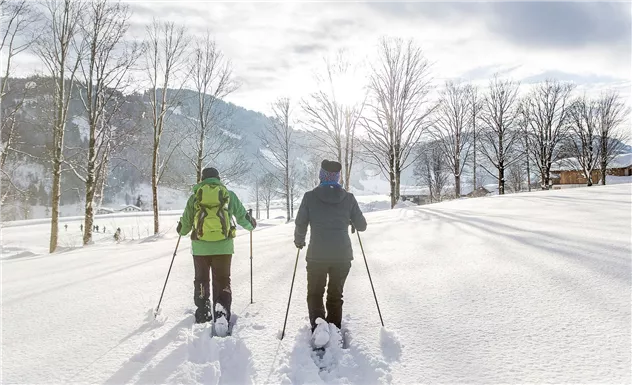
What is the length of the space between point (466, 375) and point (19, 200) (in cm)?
10552

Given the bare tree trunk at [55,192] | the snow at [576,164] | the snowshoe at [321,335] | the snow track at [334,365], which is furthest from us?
the snow at [576,164]

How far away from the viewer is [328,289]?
3.85 meters

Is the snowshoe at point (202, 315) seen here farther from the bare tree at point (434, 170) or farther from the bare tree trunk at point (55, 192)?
the bare tree at point (434, 170)

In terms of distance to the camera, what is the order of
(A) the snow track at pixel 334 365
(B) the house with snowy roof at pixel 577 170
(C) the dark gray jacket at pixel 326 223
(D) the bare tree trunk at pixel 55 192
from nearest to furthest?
(A) the snow track at pixel 334 365, (C) the dark gray jacket at pixel 326 223, (D) the bare tree trunk at pixel 55 192, (B) the house with snowy roof at pixel 577 170

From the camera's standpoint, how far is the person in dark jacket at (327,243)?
12.5 ft

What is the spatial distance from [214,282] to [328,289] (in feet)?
5.25

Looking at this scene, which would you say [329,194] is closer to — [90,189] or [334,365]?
[334,365]

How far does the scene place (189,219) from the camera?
172 inches

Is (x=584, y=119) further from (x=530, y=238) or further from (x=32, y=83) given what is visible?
(x=32, y=83)

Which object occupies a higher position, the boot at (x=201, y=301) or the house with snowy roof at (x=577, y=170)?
the house with snowy roof at (x=577, y=170)

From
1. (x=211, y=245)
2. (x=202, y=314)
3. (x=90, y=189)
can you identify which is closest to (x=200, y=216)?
(x=211, y=245)

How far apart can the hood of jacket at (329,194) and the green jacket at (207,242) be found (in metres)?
1.33

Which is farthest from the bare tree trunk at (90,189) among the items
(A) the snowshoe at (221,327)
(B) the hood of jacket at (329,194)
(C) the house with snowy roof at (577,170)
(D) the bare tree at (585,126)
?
(C) the house with snowy roof at (577,170)

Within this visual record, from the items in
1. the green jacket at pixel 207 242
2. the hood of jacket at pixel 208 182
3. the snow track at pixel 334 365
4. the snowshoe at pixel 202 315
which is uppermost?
the hood of jacket at pixel 208 182
